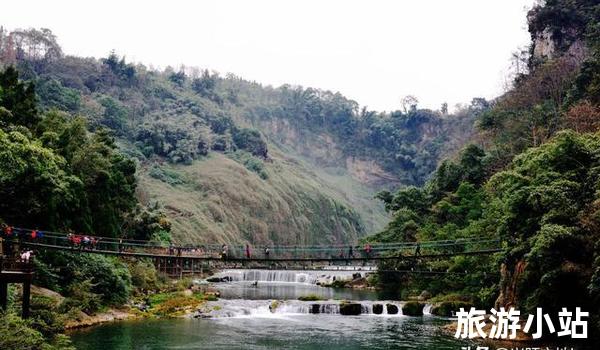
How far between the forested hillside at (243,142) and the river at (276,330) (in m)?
24.9

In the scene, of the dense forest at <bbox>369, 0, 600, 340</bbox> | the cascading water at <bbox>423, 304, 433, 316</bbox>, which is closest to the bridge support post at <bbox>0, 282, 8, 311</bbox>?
the dense forest at <bbox>369, 0, 600, 340</bbox>

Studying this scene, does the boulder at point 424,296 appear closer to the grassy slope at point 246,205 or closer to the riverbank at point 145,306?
the riverbank at point 145,306

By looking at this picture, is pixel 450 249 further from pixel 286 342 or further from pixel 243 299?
pixel 286 342

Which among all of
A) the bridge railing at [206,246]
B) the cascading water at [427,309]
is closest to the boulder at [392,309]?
the cascading water at [427,309]

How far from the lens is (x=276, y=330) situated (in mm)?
27562

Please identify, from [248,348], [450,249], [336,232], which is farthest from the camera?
[336,232]

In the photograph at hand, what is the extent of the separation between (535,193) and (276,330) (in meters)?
12.6

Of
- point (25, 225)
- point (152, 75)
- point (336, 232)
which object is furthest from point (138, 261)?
point (152, 75)

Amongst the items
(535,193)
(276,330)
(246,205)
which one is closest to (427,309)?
(276,330)

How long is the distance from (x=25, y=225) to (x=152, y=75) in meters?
96.8

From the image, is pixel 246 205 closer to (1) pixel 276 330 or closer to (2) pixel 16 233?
(1) pixel 276 330

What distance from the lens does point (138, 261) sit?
3872cm

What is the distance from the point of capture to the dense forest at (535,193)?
20391mm

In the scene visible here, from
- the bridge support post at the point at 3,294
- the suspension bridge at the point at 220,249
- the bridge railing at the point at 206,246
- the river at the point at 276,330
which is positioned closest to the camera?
the bridge support post at the point at 3,294
